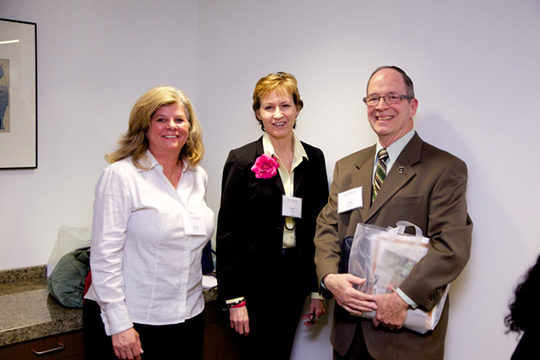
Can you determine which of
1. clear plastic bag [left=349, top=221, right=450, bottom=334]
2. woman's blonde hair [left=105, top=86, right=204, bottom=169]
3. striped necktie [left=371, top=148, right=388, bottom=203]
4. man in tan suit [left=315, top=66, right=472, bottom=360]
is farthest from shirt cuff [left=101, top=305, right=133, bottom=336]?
striped necktie [left=371, top=148, right=388, bottom=203]

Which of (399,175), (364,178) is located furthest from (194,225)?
(399,175)

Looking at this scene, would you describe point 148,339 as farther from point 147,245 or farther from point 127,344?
point 147,245

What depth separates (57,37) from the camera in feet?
8.84

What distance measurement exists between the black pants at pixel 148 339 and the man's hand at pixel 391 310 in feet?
2.55

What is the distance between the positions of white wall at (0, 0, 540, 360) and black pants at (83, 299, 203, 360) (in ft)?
3.28

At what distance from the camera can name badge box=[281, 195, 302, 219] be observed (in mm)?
2230

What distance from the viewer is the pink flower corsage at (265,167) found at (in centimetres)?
221

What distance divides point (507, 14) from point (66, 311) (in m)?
2.32

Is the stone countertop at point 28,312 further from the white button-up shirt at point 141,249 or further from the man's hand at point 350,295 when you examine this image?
the man's hand at point 350,295

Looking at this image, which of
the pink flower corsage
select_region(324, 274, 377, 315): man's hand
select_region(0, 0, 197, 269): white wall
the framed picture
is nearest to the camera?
select_region(324, 274, 377, 315): man's hand

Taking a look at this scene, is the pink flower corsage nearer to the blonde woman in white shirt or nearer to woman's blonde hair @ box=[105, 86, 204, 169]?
the blonde woman in white shirt

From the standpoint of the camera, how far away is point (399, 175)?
189cm

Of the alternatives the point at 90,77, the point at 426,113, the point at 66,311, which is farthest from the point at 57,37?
the point at 426,113

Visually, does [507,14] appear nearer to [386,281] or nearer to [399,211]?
[399,211]
